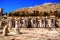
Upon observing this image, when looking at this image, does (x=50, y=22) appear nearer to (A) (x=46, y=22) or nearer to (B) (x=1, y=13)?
(A) (x=46, y=22)

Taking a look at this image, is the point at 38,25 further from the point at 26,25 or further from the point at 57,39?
the point at 57,39

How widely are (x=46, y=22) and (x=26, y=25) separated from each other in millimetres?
3300

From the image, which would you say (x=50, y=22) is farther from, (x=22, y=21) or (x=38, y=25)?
(x=22, y=21)

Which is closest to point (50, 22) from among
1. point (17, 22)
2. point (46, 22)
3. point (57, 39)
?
point (46, 22)

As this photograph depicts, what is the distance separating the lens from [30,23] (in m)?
31.0

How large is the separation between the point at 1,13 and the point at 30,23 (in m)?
17.4

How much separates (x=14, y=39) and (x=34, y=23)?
54.0 ft

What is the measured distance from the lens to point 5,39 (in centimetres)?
1479

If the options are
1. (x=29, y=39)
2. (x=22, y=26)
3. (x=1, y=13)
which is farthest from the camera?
(x=1, y=13)

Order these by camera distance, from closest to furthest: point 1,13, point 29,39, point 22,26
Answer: point 29,39, point 22,26, point 1,13

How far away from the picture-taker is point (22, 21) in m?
31.0

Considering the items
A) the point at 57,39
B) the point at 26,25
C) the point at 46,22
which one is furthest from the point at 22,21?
the point at 57,39

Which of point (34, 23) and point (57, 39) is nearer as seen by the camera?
point (57, 39)

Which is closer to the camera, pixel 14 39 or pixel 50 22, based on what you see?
pixel 14 39
